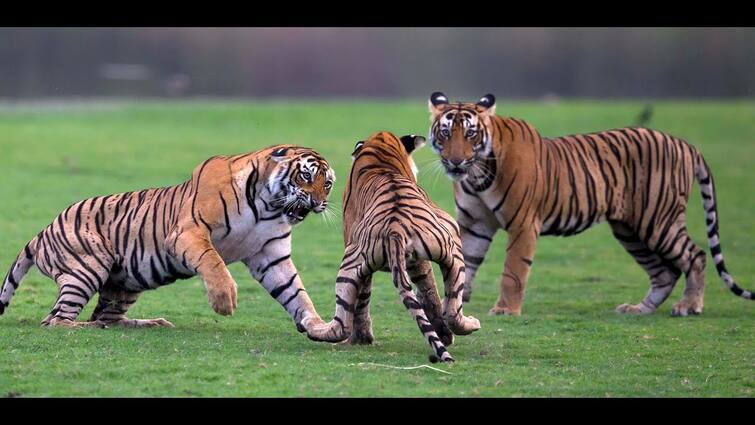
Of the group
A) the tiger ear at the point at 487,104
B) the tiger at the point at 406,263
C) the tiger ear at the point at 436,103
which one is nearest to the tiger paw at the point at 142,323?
the tiger at the point at 406,263

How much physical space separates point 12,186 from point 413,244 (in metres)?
8.56

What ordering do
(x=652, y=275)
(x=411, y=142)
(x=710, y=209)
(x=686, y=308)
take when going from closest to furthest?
(x=411, y=142) → (x=686, y=308) → (x=652, y=275) → (x=710, y=209)

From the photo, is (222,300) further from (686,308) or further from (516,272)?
(686,308)

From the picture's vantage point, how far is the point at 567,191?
27.5ft

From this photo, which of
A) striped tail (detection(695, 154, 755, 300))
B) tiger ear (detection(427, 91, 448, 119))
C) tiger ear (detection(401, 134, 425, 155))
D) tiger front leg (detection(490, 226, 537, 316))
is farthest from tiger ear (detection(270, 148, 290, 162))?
striped tail (detection(695, 154, 755, 300))

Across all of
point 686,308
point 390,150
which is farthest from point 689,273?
point 390,150

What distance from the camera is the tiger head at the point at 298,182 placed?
6.64 meters

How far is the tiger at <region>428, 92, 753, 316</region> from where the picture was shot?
26.7 feet

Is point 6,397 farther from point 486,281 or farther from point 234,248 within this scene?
point 486,281

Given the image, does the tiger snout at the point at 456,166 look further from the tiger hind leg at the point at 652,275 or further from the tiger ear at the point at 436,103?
the tiger hind leg at the point at 652,275

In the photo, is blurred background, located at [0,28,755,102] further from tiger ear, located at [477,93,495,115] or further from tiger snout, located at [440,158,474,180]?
tiger snout, located at [440,158,474,180]

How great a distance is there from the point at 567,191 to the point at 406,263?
2499mm

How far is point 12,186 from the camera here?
13.7 meters

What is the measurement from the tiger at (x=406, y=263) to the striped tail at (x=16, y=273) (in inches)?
71.9
